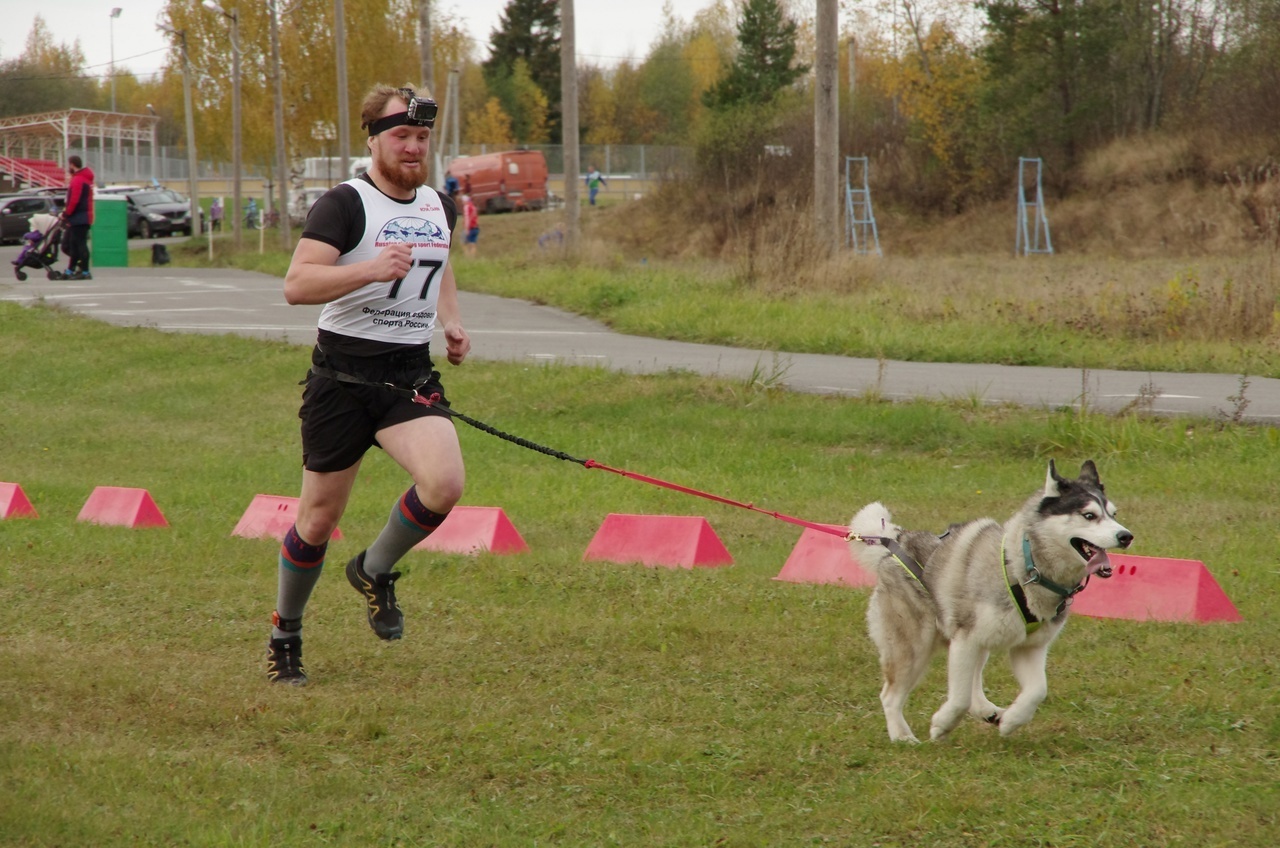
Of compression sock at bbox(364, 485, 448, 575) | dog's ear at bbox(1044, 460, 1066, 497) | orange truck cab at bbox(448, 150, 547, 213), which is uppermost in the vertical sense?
orange truck cab at bbox(448, 150, 547, 213)

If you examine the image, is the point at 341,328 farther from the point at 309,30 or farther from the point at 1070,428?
the point at 309,30

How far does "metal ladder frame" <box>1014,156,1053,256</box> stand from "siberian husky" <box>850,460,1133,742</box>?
32638 millimetres

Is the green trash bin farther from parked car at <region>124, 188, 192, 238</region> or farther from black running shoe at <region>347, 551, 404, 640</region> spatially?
black running shoe at <region>347, 551, 404, 640</region>

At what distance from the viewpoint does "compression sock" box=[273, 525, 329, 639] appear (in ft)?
17.6

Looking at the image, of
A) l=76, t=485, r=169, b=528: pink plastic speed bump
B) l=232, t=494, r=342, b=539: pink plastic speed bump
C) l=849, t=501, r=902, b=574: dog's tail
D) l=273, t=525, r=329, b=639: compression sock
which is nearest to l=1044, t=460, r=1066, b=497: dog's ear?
l=849, t=501, r=902, b=574: dog's tail

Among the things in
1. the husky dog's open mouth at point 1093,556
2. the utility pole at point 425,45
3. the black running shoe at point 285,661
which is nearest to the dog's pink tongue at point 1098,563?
the husky dog's open mouth at point 1093,556

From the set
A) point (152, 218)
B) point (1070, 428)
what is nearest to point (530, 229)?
point (152, 218)

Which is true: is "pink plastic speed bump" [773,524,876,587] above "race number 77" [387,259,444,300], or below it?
below

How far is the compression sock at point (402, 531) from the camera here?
5.30 m

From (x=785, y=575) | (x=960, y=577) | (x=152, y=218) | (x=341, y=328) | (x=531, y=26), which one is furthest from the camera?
(x=531, y=26)

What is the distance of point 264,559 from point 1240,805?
18.3ft

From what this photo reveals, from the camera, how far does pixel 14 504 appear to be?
9.07 metres

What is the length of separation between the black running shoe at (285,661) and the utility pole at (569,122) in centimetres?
2199

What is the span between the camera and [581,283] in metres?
23.5
